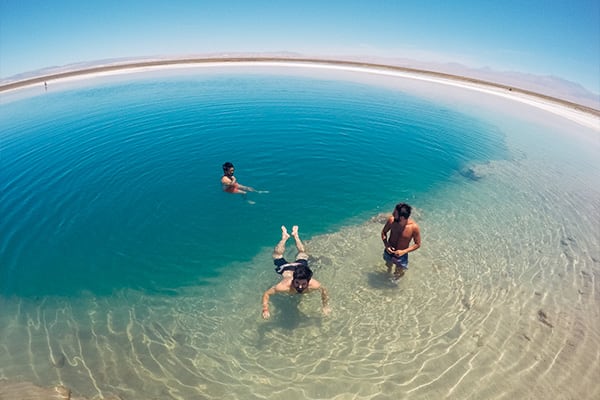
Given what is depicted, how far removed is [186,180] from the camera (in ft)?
49.6

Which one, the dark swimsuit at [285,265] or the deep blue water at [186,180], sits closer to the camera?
the dark swimsuit at [285,265]

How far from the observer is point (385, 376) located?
6645 millimetres

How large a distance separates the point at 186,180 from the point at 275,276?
8346mm

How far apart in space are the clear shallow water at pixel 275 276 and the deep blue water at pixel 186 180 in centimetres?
11

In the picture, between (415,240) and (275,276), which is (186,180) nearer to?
(275,276)

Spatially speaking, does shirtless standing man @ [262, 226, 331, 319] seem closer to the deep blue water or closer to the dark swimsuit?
the dark swimsuit

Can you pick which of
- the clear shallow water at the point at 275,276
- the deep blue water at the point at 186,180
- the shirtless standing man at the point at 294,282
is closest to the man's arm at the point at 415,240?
the clear shallow water at the point at 275,276

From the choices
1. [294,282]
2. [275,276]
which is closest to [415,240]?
[294,282]

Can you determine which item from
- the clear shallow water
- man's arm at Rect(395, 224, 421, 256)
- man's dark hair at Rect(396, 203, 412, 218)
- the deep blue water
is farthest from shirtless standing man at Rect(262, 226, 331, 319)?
man's dark hair at Rect(396, 203, 412, 218)

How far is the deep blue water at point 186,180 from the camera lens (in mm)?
10000

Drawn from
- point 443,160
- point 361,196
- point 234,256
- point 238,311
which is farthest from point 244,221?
point 443,160

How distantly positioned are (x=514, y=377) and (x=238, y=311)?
6.75 metres

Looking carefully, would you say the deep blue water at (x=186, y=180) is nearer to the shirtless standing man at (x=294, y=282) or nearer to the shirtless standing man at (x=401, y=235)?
the shirtless standing man at (x=294, y=282)

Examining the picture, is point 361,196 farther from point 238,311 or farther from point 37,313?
point 37,313
